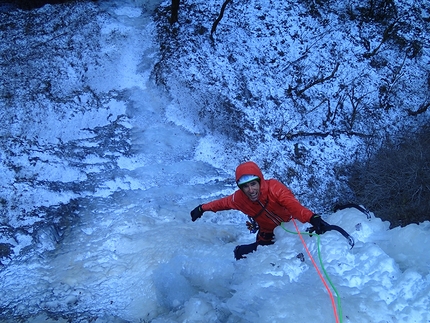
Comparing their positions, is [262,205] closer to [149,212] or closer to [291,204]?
[291,204]

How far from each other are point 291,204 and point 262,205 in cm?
35

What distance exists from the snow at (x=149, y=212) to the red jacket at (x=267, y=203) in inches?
9.2

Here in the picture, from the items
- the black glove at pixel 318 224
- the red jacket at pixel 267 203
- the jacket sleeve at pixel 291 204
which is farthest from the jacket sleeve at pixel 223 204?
the black glove at pixel 318 224

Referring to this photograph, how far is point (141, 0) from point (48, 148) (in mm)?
4466

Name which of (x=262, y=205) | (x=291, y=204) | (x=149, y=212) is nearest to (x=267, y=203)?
(x=262, y=205)

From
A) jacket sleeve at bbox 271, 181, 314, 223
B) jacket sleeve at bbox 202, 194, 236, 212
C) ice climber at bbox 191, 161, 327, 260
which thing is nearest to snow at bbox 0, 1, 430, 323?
ice climber at bbox 191, 161, 327, 260

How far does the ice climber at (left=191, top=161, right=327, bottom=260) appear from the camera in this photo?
315cm

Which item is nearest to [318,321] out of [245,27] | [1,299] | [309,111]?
[1,299]

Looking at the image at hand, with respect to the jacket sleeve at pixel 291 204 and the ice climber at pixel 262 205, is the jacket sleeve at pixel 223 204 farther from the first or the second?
the jacket sleeve at pixel 291 204

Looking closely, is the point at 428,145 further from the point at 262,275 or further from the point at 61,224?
the point at 61,224

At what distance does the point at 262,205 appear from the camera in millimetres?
3455

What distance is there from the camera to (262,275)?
3189 mm

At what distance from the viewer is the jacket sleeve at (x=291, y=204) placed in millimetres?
3071

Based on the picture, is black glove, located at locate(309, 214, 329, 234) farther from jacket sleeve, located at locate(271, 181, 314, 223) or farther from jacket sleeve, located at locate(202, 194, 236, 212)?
jacket sleeve, located at locate(202, 194, 236, 212)
